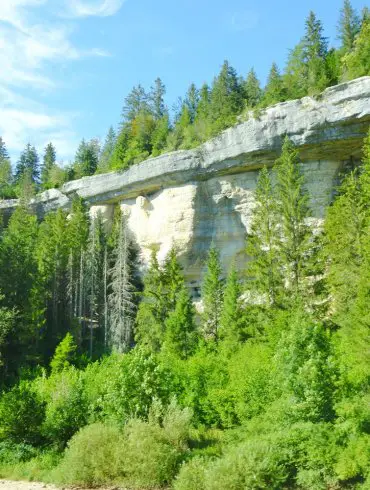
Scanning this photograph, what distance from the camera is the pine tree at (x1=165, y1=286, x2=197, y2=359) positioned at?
30781 millimetres

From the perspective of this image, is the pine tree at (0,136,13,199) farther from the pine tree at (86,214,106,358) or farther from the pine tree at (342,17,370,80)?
the pine tree at (342,17,370,80)

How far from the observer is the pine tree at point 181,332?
3078 centimetres

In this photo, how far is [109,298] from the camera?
131ft

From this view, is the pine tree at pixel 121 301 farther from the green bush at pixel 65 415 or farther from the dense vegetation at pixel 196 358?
the green bush at pixel 65 415

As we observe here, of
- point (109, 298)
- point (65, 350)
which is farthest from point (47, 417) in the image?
point (109, 298)

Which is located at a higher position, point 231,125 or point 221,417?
point 231,125

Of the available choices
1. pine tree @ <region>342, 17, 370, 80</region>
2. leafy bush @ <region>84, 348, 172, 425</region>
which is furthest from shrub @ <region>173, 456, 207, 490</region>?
pine tree @ <region>342, 17, 370, 80</region>

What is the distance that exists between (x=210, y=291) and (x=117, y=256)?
11.8 metres

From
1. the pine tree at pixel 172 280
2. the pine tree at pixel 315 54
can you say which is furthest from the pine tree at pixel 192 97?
the pine tree at pixel 172 280

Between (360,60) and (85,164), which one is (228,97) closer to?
(360,60)

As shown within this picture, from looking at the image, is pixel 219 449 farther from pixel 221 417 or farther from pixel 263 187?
pixel 263 187

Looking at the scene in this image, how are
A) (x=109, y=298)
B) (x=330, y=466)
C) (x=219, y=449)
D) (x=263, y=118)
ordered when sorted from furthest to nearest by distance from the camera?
(x=109, y=298)
(x=263, y=118)
(x=219, y=449)
(x=330, y=466)

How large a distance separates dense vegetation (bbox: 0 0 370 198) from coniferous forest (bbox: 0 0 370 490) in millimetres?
196

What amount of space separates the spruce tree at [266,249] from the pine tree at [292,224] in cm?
45
